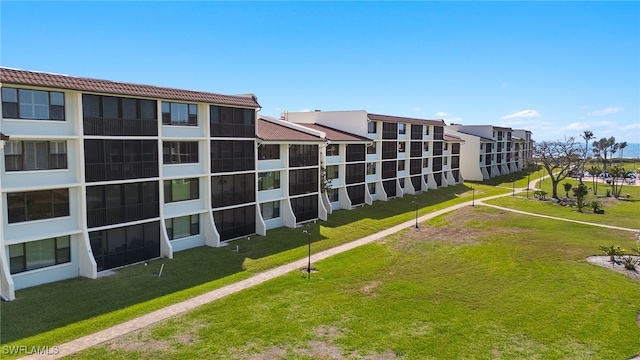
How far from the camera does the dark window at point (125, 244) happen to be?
2553 centimetres

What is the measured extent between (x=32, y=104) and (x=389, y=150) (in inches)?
1625

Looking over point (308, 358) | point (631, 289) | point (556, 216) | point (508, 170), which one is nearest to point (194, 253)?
point (308, 358)

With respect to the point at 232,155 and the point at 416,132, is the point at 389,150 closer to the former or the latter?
the point at 416,132

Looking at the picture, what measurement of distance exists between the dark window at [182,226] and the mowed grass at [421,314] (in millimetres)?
9122

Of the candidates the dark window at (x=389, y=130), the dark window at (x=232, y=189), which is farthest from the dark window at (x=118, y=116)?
the dark window at (x=389, y=130)

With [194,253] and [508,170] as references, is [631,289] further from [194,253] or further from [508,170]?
[508,170]

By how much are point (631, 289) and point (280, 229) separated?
83.9 ft

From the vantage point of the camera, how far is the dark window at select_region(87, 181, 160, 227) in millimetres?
25078

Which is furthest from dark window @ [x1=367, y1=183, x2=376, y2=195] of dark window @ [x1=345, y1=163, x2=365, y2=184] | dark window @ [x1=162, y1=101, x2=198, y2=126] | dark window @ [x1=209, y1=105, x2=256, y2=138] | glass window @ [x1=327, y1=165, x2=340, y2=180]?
dark window @ [x1=162, y1=101, x2=198, y2=126]

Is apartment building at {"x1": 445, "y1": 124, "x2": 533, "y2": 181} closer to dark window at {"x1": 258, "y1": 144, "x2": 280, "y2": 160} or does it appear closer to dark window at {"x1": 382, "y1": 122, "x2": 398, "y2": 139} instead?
dark window at {"x1": 382, "y1": 122, "x2": 398, "y2": 139}

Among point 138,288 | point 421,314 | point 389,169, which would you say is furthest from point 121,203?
point 389,169

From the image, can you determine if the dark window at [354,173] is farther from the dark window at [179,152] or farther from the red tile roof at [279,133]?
the dark window at [179,152]

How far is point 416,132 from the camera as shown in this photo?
62.1m

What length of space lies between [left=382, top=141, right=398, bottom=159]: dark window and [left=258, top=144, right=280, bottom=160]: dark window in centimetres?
2039
